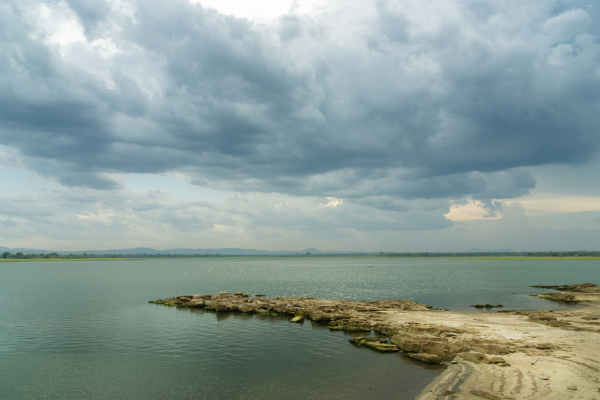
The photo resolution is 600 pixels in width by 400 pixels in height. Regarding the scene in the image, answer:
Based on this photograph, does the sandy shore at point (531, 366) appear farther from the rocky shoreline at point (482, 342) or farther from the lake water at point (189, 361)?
the lake water at point (189, 361)

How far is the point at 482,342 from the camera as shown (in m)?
33.0

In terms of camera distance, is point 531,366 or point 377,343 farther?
point 377,343

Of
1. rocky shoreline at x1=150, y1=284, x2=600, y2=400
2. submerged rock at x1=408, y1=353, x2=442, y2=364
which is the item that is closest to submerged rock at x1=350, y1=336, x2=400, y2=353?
rocky shoreline at x1=150, y1=284, x2=600, y2=400

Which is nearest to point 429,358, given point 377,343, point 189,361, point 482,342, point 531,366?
point 377,343

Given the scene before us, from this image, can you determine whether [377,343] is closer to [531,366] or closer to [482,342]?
[482,342]

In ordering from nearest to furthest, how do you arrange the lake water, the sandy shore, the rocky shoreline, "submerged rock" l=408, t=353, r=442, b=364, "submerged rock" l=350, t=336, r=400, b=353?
the sandy shore
the rocky shoreline
the lake water
"submerged rock" l=408, t=353, r=442, b=364
"submerged rock" l=350, t=336, r=400, b=353

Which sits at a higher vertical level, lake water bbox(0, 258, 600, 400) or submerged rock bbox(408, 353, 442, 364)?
submerged rock bbox(408, 353, 442, 364)

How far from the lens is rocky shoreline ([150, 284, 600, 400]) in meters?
22.8

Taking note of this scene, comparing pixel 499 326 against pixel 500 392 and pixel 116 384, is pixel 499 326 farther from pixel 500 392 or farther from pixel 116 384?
pixel 116 384

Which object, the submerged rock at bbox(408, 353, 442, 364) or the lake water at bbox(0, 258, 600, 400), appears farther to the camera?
the submerged rock at bbox(408, 353, 442, 364)

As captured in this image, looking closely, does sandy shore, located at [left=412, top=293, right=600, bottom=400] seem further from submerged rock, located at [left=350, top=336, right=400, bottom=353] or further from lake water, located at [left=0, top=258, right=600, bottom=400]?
submerged rock, located at [left=350, top=336, right=400, bottom=353]

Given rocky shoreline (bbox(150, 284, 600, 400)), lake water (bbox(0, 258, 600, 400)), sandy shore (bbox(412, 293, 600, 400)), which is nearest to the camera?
sandy shore (bbox(412, 293, 600, 400))

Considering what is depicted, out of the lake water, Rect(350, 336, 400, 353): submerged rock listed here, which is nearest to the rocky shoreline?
Rect(350, 336, 400, 353): submerged rock

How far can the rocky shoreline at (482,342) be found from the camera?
22.8m
